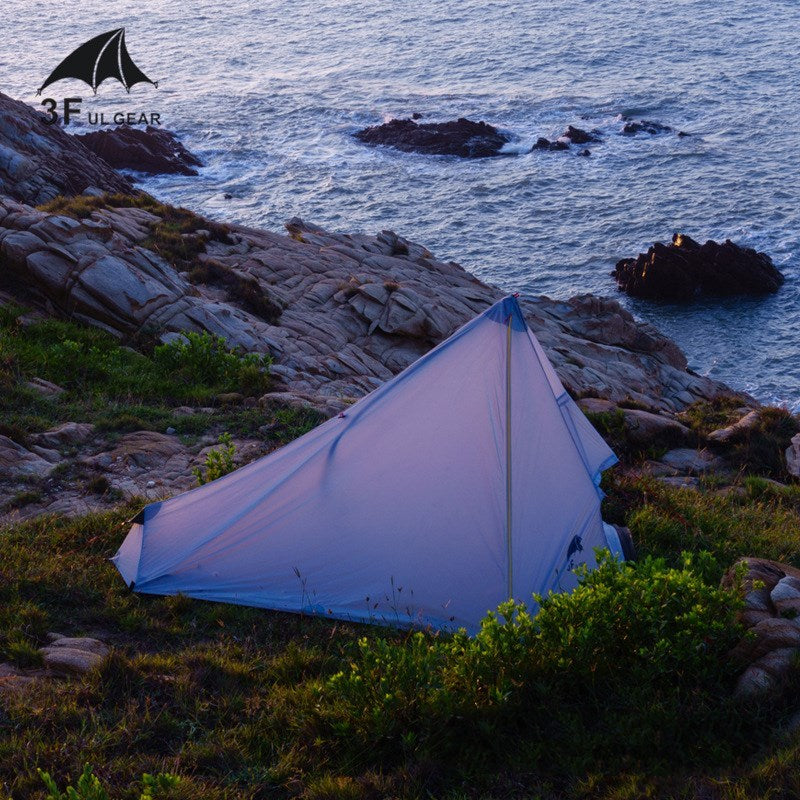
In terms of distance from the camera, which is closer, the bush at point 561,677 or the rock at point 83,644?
the bush at point 561,677

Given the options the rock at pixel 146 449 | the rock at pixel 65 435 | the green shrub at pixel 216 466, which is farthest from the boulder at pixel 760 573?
the rock at pixel 65 435

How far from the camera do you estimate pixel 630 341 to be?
28.7 meters

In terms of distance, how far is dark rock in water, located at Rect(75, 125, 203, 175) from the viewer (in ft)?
156

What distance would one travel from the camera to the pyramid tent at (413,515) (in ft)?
26.1

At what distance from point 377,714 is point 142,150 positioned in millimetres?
47510

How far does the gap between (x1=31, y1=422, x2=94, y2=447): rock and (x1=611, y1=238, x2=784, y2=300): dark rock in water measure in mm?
28084

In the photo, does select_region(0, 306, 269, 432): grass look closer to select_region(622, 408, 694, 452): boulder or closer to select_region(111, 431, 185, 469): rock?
select_region(111, 431, 185, 469): rock

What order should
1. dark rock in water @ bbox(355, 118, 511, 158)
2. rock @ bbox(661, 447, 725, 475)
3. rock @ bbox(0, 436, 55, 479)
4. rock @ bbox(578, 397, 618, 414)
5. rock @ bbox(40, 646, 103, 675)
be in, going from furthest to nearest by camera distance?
dark rock in water @ bbox(355, 118, 511, 158)
rock @ bbox(578, 397, 618, 414)
rock @ bbox(661, 447, 725, 475)
rock @ bbox(0, 436, 55, 479)
rock @ bbox(40, 646, 103, 675)

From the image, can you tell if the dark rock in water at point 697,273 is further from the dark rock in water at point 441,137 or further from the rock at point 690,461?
the rock at point 690,461

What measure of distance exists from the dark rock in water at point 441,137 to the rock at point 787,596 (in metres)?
45.4

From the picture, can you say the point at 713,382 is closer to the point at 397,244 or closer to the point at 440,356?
the point at 397,244

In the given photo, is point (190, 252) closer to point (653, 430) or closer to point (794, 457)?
point (653, 430)

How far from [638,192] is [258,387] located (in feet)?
113

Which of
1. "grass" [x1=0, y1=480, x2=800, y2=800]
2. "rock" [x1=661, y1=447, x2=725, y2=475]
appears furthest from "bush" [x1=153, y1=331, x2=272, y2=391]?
"grass" [x1=0, y1=480, x2=800, y2=800]
